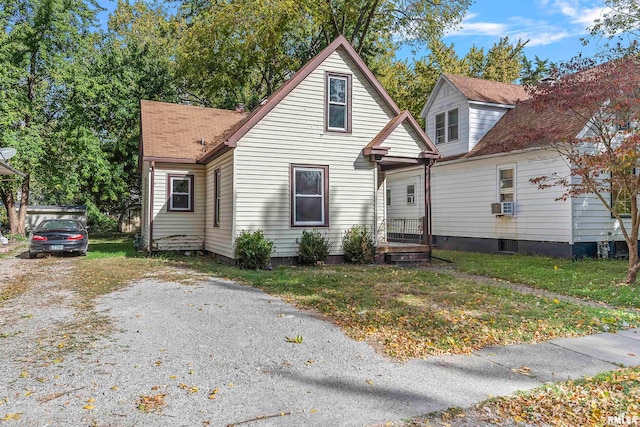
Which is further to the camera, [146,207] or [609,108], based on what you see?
[146,207]

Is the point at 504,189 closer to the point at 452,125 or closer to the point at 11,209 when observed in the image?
the point at 452,125

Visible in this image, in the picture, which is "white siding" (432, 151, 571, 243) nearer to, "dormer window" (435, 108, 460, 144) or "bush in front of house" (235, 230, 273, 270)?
"dormer window" (435, 108, 460, 144)

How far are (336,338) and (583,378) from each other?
8.57ft

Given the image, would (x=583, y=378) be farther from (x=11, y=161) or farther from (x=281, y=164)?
(x=11, y=161)

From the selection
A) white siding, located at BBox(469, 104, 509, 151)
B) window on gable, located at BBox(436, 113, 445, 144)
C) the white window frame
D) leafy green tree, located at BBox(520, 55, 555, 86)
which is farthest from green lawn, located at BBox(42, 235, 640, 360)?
leafy green tree, located at BBox(520, 55, 555, 86)

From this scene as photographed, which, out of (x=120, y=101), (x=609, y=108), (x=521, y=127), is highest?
(x=120, y=101)

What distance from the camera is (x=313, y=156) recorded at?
12148 millimetres

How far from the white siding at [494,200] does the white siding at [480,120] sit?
1142mm

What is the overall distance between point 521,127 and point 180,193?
36.7 ft

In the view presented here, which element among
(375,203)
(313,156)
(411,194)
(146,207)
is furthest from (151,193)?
(411,194)

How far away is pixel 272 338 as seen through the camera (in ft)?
17.2

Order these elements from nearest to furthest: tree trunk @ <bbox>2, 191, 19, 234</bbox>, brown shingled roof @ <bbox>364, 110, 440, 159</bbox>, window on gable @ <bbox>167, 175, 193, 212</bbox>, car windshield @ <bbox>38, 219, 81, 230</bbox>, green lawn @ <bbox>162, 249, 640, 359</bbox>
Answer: green lawn @ <bbox>162, 249, 640, 359</bbox> → brown shingled roof @ <bbox>364, 110, 440, 159</bbox> → car windshield @ <bbox>38, 219, 81, 230</bbox> → window on gable @ <bbox>167, 175, 193, 212</bbox> → tree trunk @ <bbox>2, 191, 19, 234</bbox>

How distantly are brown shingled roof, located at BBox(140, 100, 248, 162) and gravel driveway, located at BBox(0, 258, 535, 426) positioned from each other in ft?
29.5

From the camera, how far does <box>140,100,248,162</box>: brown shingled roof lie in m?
14.6
